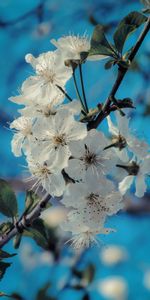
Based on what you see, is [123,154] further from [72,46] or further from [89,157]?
[72,46]

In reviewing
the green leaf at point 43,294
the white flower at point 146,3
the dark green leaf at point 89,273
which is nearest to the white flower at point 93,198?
the white flower at point 146,3

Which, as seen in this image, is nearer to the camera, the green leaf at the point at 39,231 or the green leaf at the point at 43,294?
the green leaf at the point at 39,231

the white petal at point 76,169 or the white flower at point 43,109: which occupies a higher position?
the white flower at point 43,109

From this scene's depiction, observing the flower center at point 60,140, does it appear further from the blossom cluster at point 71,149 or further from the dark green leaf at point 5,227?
the dark green leaf at point 5,227

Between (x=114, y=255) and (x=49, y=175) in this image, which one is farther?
(x=114, y=255)

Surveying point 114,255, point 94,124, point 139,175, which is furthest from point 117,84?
point 114,255

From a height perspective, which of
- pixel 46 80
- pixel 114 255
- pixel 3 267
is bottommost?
pixel 3 267

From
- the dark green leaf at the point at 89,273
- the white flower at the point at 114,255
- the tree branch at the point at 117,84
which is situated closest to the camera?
the tree branch at the point at 117,84

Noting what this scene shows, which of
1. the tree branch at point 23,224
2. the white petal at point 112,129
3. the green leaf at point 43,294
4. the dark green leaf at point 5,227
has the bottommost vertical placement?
the tree branch at point 23,224
